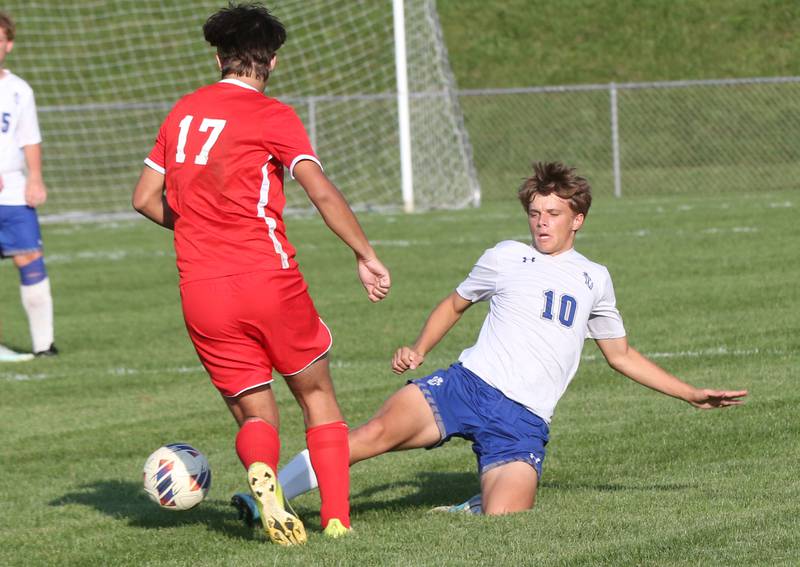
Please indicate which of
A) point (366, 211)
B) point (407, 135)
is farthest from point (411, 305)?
point (366, 211)

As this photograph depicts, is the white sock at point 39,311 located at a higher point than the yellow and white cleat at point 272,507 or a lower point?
lower

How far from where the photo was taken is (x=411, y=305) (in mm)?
11711

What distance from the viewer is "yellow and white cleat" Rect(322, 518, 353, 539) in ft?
16.2

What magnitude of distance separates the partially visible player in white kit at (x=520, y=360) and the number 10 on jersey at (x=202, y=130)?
1.16 m

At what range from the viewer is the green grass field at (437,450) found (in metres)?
4.75

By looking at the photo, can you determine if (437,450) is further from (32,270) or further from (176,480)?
(32,270)

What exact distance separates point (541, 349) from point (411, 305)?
6.14 meters

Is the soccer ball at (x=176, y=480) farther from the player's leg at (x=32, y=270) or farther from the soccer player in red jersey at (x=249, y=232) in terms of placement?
the player's leg at (x=32, y=270)

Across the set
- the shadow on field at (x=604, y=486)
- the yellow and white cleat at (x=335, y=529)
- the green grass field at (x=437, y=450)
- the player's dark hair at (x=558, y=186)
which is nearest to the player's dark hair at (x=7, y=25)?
the green grass field at (x=437, y=450)

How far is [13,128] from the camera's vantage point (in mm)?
10070

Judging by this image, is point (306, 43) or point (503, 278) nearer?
point (503, 278)

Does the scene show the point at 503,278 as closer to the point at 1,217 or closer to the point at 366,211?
the point at 1,217

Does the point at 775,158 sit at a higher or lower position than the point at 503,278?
lower

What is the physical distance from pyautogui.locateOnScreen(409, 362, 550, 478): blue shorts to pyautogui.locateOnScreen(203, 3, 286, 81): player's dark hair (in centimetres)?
151
